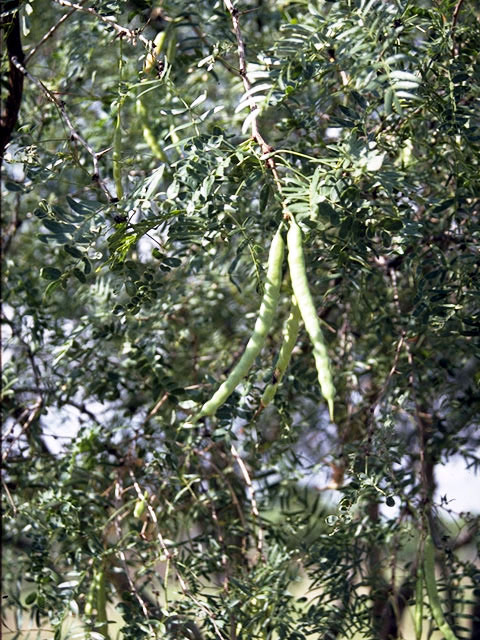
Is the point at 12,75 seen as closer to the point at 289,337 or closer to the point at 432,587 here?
the point at 289,337

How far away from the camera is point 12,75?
1632 mm

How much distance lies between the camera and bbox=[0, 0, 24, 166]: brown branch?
1587 millimetres

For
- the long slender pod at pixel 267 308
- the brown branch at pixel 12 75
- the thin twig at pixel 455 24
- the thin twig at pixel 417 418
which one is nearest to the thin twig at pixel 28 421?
the brown branch at pixel 12 75

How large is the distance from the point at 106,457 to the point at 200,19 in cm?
104

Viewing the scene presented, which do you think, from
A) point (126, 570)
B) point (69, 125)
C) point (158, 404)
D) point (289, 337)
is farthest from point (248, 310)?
point (289, 337)

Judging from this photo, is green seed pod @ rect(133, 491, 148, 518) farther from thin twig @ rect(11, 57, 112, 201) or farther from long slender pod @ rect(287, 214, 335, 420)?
long slender pod @ rect(287, 214, 335, 420)

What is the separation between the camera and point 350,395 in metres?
2.14

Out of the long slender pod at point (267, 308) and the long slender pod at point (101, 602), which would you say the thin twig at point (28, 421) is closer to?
the long slender pod at point (101, 602)

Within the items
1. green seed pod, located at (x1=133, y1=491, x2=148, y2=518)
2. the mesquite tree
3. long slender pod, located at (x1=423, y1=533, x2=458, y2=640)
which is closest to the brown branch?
the mesquite tree

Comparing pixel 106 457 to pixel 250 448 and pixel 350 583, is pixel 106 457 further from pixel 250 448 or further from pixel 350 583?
pixel 350 583

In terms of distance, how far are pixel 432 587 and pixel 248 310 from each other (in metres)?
1.12

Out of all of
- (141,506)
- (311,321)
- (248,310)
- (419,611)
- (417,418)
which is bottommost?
(419,611)

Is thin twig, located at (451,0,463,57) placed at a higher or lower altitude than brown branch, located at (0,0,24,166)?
lower

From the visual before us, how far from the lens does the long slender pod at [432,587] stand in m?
1.54
